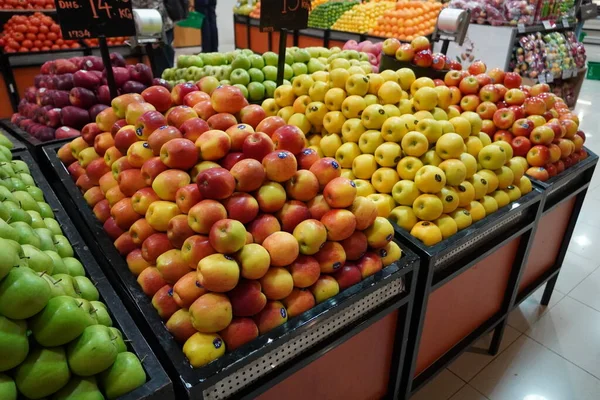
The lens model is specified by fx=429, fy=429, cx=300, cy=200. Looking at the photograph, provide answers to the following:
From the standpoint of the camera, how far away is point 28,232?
1204mm

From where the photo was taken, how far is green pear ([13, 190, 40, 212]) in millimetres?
1485

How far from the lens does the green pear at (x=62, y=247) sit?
1392 mm

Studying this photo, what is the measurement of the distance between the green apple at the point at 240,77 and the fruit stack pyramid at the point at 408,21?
11.2ft

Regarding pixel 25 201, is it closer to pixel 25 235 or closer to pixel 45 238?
pixel 45 238

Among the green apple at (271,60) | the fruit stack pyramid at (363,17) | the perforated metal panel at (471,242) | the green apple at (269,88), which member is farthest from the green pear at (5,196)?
the fruit stack pyramid at (363,17)

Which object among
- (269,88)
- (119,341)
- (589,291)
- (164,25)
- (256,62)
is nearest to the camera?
(119,341)

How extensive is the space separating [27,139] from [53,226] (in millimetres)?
1051

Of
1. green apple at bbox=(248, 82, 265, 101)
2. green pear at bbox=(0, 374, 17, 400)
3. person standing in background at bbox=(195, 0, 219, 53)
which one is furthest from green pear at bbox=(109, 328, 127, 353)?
person standing in background at bbox=(195, 0, 219, 53)

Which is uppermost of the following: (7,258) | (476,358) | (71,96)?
(7,258)

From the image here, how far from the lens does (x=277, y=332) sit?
121 cm

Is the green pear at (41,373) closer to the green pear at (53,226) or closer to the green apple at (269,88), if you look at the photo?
the green pear at (53,226)

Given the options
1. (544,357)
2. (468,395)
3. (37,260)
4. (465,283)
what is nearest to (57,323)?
(37,260)

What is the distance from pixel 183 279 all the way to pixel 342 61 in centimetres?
146

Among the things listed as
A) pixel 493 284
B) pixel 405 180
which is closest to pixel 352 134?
pixel 405 180
